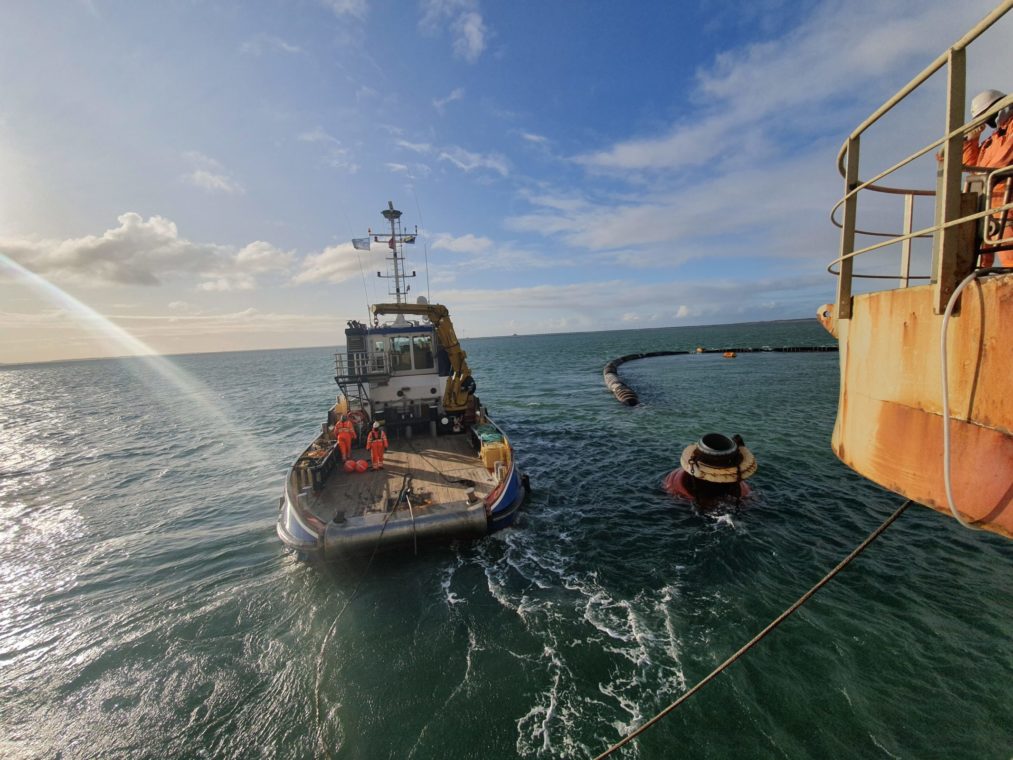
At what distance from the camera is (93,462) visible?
22078 mm

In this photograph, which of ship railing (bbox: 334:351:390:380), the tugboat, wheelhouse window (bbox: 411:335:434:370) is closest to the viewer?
the tugboat

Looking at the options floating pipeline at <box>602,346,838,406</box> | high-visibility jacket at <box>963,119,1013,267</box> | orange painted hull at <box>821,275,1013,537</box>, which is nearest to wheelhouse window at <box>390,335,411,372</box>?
orange painted hull at <box>821,275,1013,537</box>

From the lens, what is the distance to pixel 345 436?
43.6ft

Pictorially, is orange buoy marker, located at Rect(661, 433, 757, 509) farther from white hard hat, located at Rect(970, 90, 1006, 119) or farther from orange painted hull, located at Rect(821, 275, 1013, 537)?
white hard hat, located at Rect(970, 90, 1006, 119)

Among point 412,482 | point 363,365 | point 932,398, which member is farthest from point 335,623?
point 932,398

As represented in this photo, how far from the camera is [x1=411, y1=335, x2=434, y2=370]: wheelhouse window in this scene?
53.9 feet

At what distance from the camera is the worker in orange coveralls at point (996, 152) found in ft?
9.94

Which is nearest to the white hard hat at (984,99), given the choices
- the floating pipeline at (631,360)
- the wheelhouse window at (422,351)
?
the wheelhouse window at (422,351)

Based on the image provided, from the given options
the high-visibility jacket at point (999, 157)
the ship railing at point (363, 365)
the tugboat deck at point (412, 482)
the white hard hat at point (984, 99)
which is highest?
the white hard hat at point (984, 99)

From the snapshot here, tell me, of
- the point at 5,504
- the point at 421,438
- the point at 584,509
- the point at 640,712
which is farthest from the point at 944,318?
the point at 5,504

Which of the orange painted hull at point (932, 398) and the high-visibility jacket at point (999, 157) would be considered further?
the high-visibility jacket at point (999, 157)

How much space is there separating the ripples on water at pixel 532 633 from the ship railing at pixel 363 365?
5.35m

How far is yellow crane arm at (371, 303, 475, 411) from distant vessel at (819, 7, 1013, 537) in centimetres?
1288

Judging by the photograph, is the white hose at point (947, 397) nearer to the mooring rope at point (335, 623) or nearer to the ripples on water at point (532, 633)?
the ripples on water at point (532, 633)
